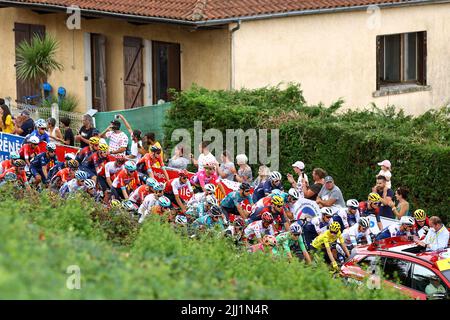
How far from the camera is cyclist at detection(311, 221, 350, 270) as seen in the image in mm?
15703

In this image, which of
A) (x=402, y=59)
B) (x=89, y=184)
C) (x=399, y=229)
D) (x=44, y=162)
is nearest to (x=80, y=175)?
(x=89, y=184)

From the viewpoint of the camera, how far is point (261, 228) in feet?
52.6

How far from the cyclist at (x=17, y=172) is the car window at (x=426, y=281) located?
7521 mm

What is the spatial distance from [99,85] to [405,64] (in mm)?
7616

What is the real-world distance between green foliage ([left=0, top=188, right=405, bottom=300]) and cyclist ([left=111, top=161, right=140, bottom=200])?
428cm

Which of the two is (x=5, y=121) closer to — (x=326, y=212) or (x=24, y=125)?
(x=24, y=125)

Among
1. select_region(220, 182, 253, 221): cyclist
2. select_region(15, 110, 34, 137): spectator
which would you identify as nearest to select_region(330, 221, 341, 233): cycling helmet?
select_region(220, 182, 253, 221): cyclist

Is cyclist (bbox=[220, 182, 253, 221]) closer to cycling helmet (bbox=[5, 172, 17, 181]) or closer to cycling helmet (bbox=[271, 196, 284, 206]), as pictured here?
cycling helmet (bbox=[271, 196, 284, 206])

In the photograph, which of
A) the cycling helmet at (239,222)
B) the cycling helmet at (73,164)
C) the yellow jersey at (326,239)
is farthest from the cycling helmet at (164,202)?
the cycling helmet at (73,164)

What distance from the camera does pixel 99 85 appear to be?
92.6 ft

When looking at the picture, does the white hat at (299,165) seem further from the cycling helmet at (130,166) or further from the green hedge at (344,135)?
the cycling helmet at (130,166)

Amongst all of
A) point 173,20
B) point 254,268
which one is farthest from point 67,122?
point 254,268

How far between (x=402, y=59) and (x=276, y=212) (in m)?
12.1

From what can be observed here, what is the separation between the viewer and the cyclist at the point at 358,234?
16.3 m
